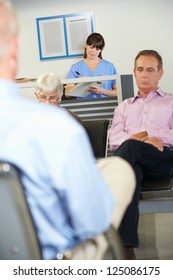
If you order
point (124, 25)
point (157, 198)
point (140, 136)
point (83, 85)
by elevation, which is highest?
point (124, 25)

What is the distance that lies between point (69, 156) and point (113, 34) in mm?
5393

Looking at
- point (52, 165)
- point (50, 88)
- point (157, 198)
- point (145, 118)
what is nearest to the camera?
point (52, 165)

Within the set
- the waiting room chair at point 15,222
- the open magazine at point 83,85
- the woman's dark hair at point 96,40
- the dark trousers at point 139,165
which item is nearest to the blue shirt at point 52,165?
the waiting room chair at point 15,222

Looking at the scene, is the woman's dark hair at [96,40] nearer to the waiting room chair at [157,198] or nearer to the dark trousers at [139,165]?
the dark trousers at [139,165]

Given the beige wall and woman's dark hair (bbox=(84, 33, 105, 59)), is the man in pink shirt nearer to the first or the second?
woman's dark hair (bbox=(84, 33, 105, 59))

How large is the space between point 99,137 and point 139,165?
0.31m

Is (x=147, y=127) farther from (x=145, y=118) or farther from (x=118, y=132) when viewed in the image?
(x=118, y=132)

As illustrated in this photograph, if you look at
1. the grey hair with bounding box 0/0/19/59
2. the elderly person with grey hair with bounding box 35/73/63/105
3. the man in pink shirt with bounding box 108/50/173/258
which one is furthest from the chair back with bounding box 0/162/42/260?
Answer: the elderly person with grey hair with bounding box 35/73/63/105

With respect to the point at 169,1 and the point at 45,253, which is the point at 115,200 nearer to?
the point at 45,253

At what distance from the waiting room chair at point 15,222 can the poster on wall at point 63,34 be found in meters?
5.26

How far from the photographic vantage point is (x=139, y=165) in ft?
9.49

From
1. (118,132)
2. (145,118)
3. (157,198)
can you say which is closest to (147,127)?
(145,118)

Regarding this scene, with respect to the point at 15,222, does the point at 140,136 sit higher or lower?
lower

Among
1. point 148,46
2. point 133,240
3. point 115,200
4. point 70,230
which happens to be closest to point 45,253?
point 70,230
